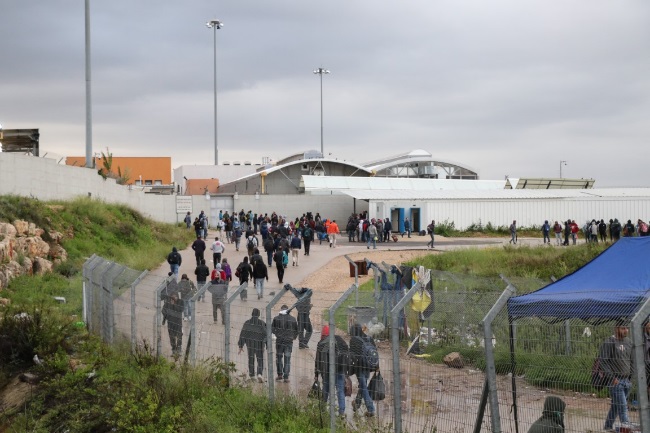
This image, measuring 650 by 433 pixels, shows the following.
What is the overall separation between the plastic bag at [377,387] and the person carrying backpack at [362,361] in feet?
0.19

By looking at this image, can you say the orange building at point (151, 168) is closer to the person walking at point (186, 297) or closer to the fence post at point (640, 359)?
the person walking at point (186, 297)

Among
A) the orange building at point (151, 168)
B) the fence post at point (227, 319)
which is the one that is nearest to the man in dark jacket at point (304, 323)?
the fence post at point (227, 319)

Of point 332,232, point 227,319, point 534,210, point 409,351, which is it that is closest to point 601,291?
point 409,351

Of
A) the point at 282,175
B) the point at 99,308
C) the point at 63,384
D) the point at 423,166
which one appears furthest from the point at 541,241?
the point at 63,384

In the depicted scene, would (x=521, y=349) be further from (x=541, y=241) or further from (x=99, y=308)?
(x=541, y=241)

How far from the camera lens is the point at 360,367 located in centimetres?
861

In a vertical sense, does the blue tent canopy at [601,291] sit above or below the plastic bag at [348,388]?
above

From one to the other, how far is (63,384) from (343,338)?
18.8ft

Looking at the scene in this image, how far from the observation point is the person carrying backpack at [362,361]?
27.8 ft

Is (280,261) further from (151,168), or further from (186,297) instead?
(151,168)

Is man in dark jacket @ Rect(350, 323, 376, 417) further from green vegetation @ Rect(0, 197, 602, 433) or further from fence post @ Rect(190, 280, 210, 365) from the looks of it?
fence post @ Rect(190, 280, 210, 365)

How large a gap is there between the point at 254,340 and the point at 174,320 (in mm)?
2309


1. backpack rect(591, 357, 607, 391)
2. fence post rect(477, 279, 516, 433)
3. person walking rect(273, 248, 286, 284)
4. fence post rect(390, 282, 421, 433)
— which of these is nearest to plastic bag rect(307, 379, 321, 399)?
fence post rect(390, 282, 421, 433)

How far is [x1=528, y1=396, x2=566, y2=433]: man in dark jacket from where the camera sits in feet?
21.3
